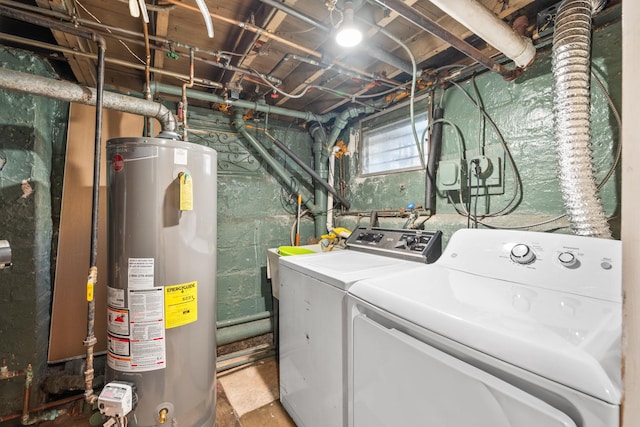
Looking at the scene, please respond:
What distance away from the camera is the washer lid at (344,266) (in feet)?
3.56

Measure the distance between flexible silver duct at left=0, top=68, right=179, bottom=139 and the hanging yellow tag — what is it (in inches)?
10.9

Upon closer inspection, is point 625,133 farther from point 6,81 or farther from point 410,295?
point 6,81

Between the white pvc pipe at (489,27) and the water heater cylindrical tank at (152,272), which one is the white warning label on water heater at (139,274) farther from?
the white pvc pipe at (489,27)

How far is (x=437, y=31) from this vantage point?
1104mm

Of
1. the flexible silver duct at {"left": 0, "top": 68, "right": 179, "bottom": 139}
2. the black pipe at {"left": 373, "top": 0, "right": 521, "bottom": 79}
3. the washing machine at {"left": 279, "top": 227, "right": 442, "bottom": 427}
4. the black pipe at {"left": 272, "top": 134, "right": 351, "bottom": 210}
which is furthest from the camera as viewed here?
the black pipe at {"left": 272, "top": 134, "right": 351, "bottom": 210}

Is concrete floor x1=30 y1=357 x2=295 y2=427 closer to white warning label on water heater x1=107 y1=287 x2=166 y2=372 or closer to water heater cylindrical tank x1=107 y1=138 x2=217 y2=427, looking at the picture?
water heater cylindrical tank x1=107 y1=138 x2=217 y2=427

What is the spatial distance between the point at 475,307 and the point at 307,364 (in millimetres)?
923

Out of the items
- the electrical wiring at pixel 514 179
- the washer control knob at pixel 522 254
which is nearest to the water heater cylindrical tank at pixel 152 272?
the washer control knob at pixel 522 254

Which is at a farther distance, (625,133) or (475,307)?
(475,307)

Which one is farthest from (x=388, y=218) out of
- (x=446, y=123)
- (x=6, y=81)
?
(x=6, y=81)

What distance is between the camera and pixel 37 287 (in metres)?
1.50

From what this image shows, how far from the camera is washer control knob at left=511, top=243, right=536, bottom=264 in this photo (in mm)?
935

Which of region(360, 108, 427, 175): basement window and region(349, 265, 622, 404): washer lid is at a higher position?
region(360, 108, 427, 175): basement window

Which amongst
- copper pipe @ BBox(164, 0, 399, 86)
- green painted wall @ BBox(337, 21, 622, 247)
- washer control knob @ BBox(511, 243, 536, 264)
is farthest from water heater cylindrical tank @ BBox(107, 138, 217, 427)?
green painted wall @ BBox(337, 21, 622, 247)
